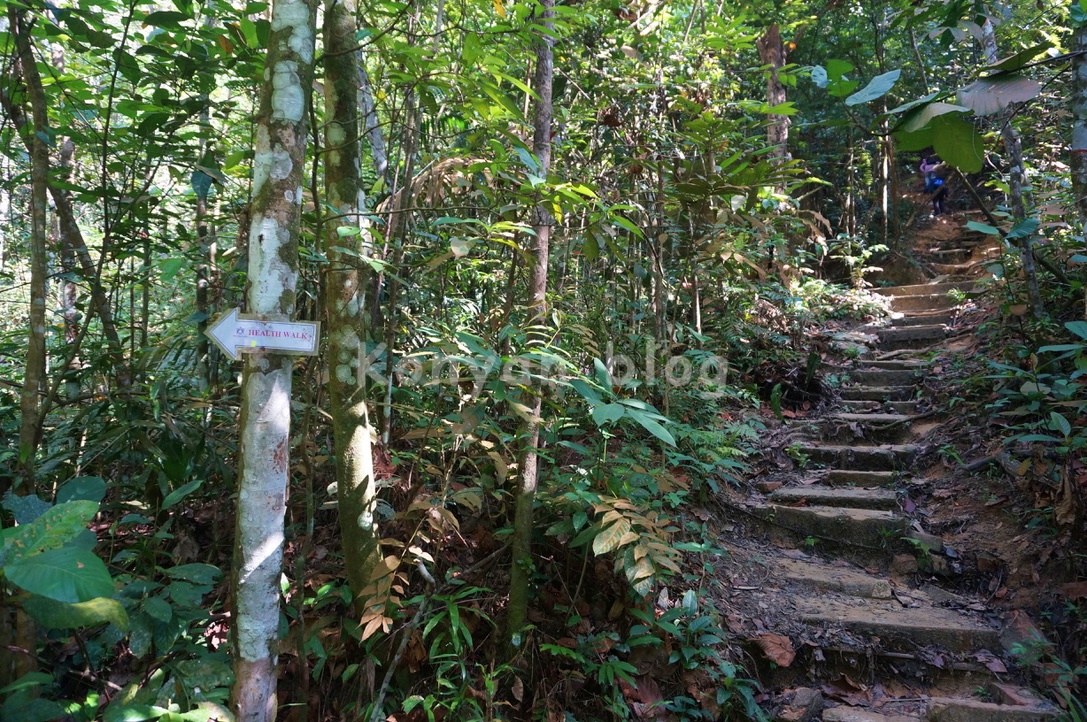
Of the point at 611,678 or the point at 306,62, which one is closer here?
the point at 306,62

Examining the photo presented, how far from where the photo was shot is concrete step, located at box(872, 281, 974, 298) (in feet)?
26.7

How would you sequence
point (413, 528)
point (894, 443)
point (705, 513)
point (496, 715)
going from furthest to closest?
point (894, 443)
point (705, 513)
point (413, 528)
point (496, 715)

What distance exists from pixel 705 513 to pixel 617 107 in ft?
10.1

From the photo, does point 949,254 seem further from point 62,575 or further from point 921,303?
point 62,575

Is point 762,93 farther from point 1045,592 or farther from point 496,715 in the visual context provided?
point 496,715

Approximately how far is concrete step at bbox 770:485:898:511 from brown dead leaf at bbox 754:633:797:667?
1.47 meters

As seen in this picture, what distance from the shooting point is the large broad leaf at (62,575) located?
141 centimetres

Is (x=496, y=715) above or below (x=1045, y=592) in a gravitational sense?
below

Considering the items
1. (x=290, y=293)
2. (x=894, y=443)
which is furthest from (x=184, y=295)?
(x=894, y=443)

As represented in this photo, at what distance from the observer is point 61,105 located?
3227 mm

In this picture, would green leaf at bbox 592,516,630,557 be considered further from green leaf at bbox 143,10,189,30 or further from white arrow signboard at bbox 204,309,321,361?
green leaf at bbox 143,10,189,30

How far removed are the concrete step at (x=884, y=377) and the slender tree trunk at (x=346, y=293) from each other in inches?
220

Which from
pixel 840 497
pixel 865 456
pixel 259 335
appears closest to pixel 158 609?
pixel 259 335

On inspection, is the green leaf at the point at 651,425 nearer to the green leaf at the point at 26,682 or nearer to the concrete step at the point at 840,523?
the green leaf at the point at 26,682
